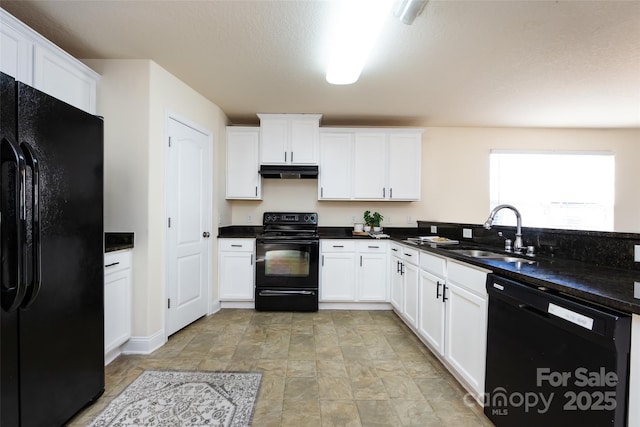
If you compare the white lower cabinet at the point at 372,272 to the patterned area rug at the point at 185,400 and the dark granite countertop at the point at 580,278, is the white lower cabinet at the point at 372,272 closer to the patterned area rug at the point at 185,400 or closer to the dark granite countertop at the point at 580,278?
the dark granite countertop at the point at 580,278

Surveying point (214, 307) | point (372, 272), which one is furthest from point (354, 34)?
point (214, 307)

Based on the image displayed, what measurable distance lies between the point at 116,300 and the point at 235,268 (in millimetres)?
1346

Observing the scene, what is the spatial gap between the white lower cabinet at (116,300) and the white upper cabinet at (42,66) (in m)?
1.17

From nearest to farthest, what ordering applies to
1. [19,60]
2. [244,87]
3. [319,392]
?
1. [19,60]
2. [319,392]
3. [244,87]

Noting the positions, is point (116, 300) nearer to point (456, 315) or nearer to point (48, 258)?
point (48, 258)

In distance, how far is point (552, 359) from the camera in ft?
3.78

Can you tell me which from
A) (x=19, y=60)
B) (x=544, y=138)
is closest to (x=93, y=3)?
(x=19, y=60)

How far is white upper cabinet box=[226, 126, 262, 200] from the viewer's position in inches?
140

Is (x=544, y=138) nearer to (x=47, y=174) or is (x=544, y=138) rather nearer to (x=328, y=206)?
(x=328, y=206)

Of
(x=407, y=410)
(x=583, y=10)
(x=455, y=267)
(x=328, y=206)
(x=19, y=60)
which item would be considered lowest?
(x=407, y=410)

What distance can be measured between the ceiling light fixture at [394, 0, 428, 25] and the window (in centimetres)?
325

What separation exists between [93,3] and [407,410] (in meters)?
3.06

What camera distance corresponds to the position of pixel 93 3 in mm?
1665

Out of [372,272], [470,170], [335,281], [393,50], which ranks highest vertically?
[393,50]
